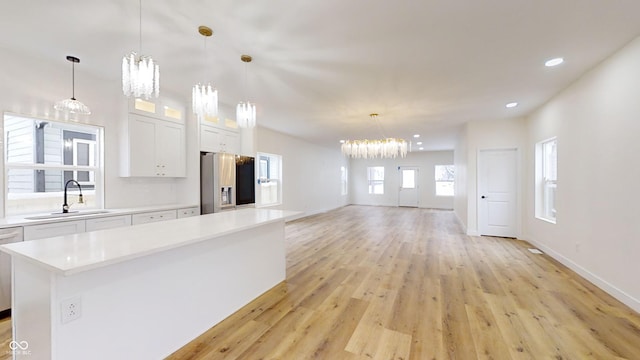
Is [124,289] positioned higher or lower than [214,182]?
lower

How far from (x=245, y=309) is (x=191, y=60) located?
2785mm

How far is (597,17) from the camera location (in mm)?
2156

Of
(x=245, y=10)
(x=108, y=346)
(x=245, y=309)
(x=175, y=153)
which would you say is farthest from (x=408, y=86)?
(x=108, y=346)

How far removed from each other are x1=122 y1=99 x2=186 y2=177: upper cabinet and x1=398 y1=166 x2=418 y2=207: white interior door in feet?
32.2

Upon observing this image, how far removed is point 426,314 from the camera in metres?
2.48

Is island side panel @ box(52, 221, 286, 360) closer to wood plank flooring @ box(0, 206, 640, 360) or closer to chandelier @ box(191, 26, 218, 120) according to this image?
wood plank flooring @ box(0, 206, 640, 360)

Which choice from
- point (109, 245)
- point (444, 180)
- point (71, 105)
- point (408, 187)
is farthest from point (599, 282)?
point (408, 187)

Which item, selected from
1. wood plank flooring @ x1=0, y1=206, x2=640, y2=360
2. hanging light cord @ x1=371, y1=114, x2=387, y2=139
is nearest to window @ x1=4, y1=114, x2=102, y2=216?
wood plank flooring @ x1=0, y1=206, x2=640, y2=360

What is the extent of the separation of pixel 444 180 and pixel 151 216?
11006 millimetres

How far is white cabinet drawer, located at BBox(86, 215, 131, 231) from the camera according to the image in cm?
303

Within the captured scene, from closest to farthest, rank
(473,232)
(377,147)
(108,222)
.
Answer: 1. (108,222)
2. (473,232)
3. (377,147)

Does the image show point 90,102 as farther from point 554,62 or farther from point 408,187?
point 408,187

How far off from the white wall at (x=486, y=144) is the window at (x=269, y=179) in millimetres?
4806

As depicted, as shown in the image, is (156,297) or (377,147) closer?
(156,297)
